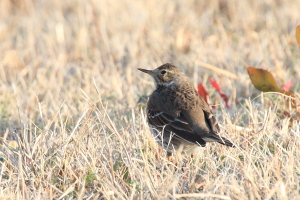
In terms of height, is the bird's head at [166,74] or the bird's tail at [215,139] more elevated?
the bird's head at [166,74]

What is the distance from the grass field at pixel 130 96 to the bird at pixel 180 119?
16 centimetres

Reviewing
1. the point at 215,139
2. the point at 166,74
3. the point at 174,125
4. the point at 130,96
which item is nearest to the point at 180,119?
the point at 174,125

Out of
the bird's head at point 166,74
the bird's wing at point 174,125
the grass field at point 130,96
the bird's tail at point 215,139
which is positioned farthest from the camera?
the bird's head at point 166,74

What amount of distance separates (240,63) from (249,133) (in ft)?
10.7

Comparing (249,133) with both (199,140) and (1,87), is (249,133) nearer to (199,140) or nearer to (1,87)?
(199,140)

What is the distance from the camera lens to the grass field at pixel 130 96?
4496 mm

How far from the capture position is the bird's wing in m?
5.26

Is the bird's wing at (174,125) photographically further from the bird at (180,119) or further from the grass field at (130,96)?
the grass field at (130,96)

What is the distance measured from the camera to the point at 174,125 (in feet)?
18.4

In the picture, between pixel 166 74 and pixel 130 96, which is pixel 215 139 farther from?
pixel 130 96

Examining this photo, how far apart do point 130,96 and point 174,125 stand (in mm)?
2119

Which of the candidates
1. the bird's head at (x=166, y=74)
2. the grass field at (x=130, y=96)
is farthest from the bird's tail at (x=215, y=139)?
the bird's head at (x=166, y=74)

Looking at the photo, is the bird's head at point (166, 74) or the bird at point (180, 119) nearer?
the bird at point (180, 119)

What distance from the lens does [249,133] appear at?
583 centimetres
